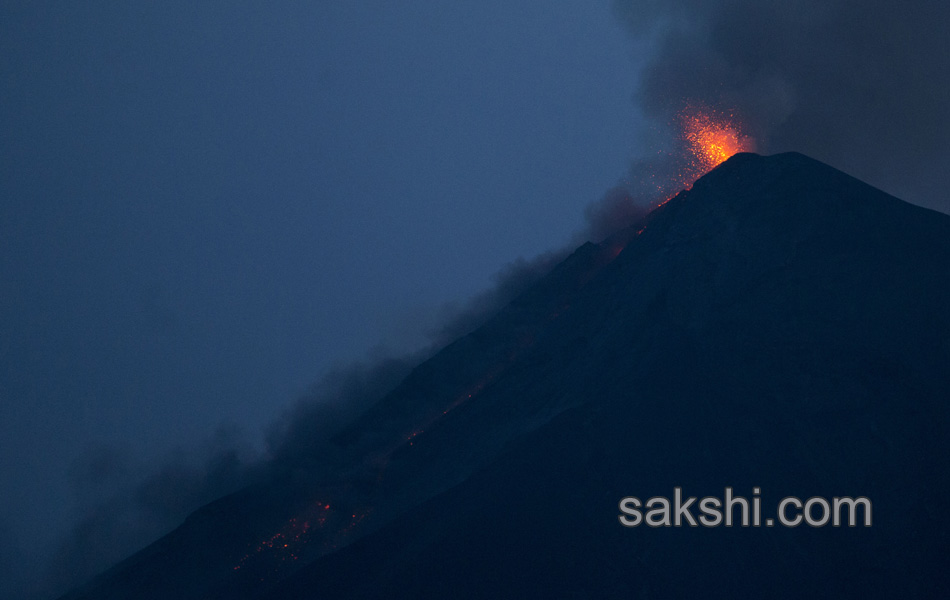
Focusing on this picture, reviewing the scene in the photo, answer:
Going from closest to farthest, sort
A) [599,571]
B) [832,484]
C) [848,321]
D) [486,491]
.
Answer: [599,571], [832,484], [486,491], [848,321]

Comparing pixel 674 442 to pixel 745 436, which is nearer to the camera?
pixel 745 436

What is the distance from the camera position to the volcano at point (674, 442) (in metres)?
20.6

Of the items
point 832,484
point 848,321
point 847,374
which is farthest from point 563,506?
point 848,321

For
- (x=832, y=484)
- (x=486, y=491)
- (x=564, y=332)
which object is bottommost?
(x=832, y=484)

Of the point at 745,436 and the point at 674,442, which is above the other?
the point at 674,442

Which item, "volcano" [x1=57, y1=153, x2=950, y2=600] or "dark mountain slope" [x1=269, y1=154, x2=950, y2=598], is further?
"volcano" [x1=57, y1=153, x2=950, y2=600]

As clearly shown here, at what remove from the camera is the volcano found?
20641mm

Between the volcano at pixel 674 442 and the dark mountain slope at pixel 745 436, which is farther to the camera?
the volcano at pixel 674 442

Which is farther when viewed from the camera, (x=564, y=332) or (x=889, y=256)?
(x=564, y=332)

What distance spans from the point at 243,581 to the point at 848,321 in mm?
23750

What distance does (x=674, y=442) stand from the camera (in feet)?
77.6

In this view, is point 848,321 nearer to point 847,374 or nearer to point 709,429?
point 847,374

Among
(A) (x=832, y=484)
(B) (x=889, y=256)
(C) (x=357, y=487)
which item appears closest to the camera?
(A) (x=832, y=484)

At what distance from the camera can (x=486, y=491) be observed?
77.5 ft
